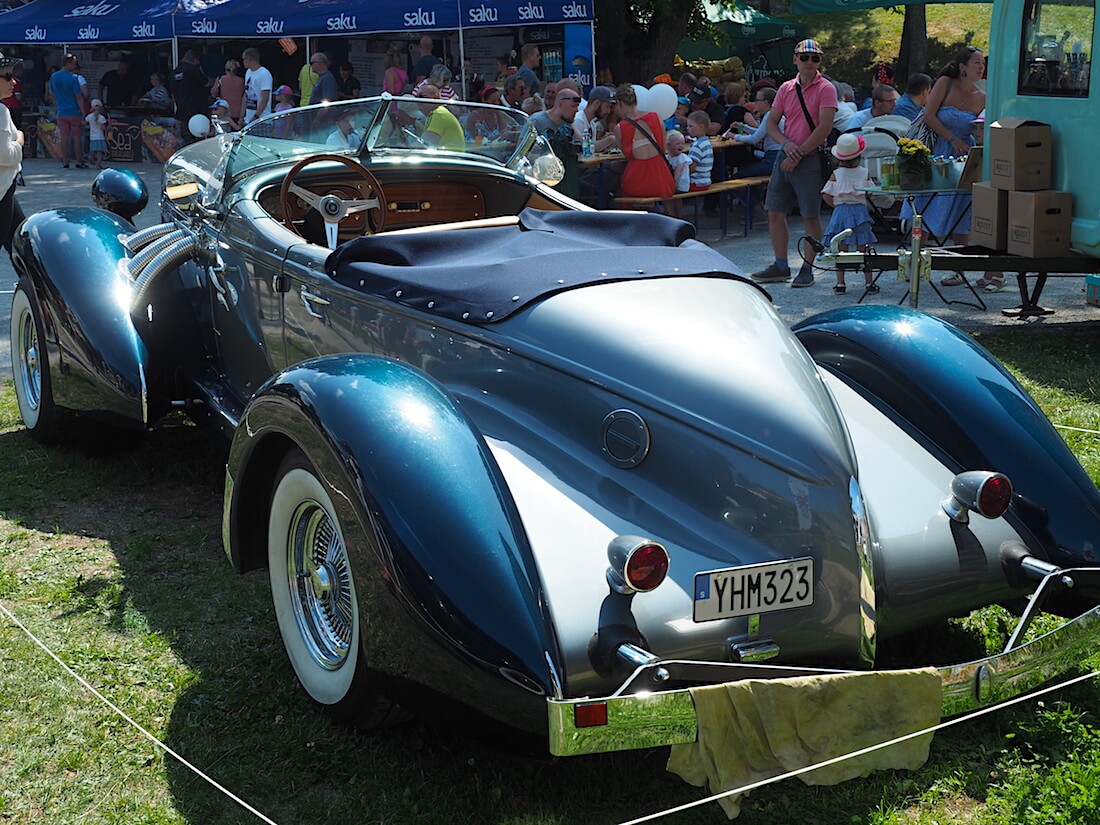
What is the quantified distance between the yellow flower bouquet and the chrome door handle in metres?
5.96

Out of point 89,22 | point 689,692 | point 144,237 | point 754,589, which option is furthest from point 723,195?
point 89,22

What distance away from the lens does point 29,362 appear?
19.6 ft

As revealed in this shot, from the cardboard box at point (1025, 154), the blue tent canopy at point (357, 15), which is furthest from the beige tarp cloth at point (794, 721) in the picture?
the blue tent canopy at point (357, 15)

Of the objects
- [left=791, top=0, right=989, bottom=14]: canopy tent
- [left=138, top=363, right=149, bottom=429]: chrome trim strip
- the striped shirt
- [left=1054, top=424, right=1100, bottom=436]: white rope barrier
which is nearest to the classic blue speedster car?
[left=138, top=363, right=149, bottom=429]: chrome trim strip

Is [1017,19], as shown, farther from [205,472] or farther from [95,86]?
[95,86]

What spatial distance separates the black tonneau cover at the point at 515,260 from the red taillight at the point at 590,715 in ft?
4.38

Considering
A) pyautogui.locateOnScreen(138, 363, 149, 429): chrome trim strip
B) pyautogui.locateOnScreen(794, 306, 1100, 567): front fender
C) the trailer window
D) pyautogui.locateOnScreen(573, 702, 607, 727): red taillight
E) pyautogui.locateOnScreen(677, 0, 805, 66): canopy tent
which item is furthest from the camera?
pyautogui.locateOnScreen(677, 0, 805, 66): canopy tent

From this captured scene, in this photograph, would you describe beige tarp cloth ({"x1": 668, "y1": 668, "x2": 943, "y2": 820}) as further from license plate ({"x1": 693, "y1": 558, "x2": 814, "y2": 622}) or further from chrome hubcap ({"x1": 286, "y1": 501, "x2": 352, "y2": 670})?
chrome hubcap ({"x1": 286, "y1": 501, "x2": 352, "y2": 670})

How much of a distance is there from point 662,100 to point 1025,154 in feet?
20.1

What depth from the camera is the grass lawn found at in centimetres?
306

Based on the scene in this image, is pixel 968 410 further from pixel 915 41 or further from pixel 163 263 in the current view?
pixel 915 41

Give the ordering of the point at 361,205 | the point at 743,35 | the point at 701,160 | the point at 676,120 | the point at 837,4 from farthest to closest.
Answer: the point at 743,35 → the point at 837,4 → the point at 676,120 → the point at 701,160 → the point at 361,205

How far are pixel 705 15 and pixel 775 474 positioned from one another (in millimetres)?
18284

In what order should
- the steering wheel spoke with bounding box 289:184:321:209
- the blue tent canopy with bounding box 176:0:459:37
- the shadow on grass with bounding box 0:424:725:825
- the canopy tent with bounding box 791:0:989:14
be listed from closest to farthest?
1. the shadow on grass with bounding box 0:424:725:825
2. the steering wheel spoke with bounding box 289:184:321:209
3. the blue tent canopy with bounding box 176:0:459:37
4. the canopy tent with bounding box 791:0:989:14
